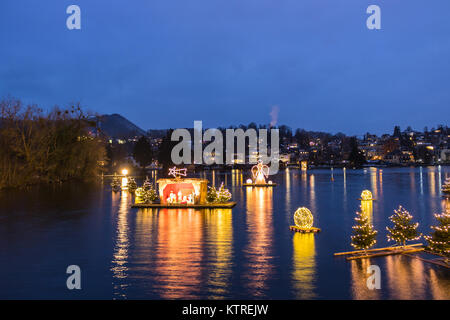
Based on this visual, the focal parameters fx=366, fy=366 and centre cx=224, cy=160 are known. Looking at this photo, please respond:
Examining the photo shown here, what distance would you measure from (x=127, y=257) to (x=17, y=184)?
124 feet

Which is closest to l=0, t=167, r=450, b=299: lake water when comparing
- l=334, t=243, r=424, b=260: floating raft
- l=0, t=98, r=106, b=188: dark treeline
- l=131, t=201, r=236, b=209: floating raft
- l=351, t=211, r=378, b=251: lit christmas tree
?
l=334, t=243, r=424, b=260: floating raft

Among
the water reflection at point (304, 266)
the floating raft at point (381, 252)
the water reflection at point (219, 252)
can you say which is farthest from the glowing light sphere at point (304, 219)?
the floating raft at point (381, 252)

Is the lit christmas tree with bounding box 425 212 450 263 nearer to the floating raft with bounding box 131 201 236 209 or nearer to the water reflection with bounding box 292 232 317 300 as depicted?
the water reflection with bounding box 292 232 317 300

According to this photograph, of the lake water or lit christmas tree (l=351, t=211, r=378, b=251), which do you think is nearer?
the lake water

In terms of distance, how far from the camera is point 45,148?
1900 inches

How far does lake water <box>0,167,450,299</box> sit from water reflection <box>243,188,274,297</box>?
0.09ft

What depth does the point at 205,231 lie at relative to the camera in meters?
16.2

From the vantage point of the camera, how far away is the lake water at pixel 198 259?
29.3ft

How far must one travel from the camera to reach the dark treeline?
1735 inches

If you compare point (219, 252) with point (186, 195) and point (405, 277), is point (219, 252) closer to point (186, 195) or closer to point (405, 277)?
point (405, 277)

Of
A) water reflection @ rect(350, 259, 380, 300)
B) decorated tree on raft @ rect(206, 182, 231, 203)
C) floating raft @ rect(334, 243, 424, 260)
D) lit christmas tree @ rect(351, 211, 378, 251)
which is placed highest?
decorated tree on raft @ rect(206, 182, 231, 203)

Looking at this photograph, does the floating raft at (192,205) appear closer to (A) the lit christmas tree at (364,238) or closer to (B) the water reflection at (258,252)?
(B) the water reflection at (258,252)
